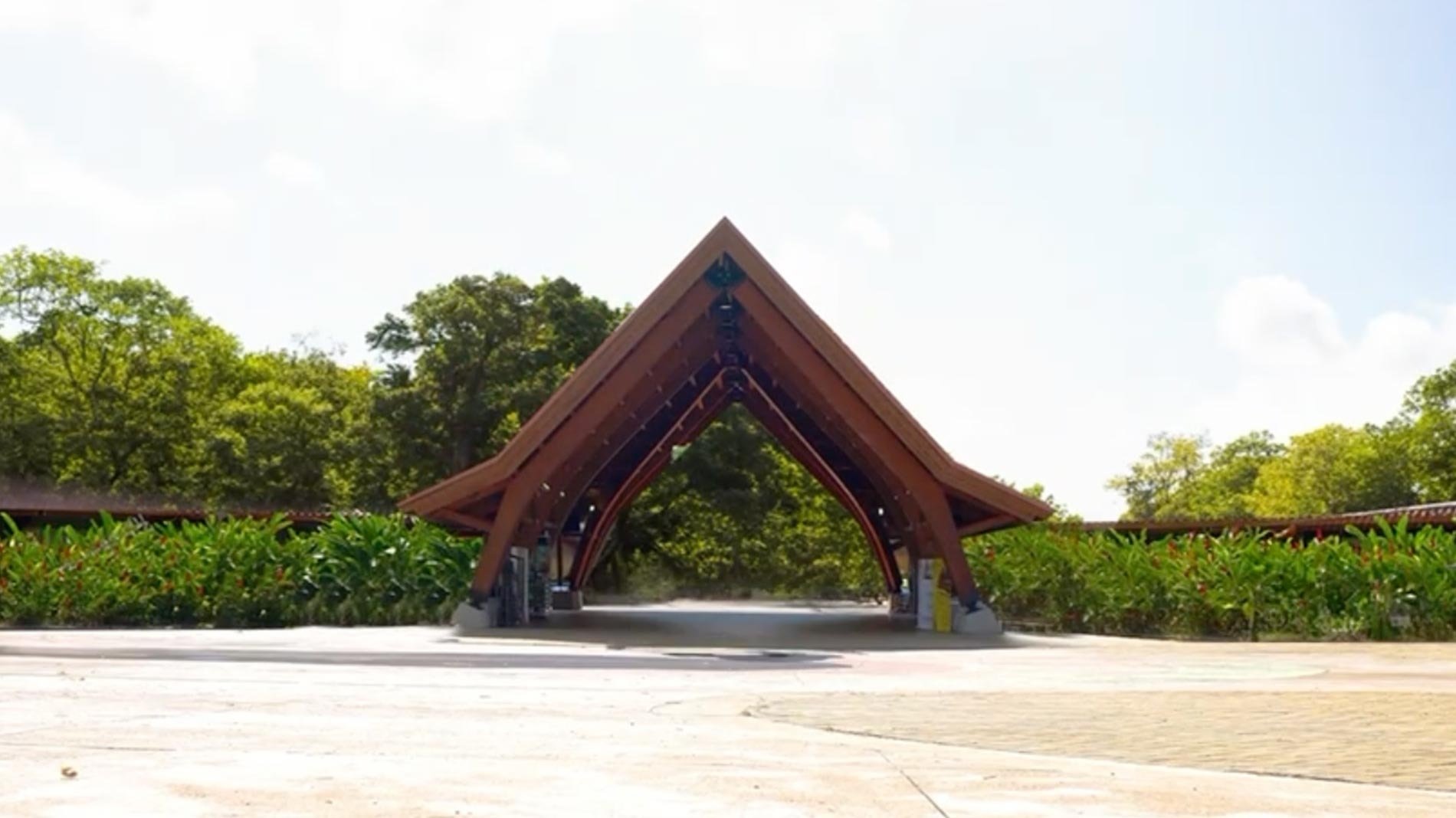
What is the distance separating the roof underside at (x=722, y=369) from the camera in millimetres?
21766

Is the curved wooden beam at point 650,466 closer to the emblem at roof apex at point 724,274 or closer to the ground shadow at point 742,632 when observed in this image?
the ground shadow at point 742,632

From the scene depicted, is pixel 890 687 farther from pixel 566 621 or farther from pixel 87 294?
pixel 87 294

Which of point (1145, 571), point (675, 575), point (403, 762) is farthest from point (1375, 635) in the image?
point (675, 575)

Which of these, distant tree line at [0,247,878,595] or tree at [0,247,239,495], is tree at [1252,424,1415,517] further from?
tree at [0,247,239,495]

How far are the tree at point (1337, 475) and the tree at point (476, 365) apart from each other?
1941 inches

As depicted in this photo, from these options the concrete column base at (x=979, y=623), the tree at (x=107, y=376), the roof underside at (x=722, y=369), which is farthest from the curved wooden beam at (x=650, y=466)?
the tree at (x=107, y=376)

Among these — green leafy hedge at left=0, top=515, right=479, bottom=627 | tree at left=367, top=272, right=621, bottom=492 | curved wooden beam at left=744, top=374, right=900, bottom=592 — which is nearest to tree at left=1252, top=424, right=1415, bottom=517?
tree at left=367, top=272, right=621, bottom=492

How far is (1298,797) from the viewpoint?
6461mm

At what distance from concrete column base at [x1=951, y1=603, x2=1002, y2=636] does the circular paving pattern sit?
36.8ft

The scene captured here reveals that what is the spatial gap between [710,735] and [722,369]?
19.3 meters

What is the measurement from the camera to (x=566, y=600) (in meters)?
35.6

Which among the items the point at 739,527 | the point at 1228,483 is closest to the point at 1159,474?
the point at 1228,483

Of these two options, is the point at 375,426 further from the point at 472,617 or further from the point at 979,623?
the point at 979,623

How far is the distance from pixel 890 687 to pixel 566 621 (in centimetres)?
1542
